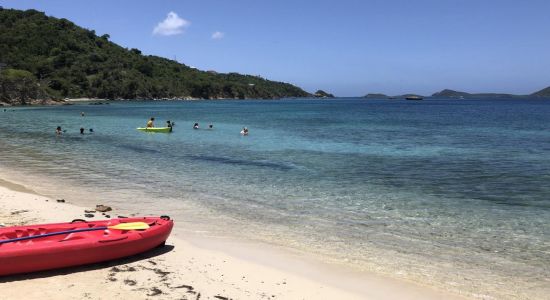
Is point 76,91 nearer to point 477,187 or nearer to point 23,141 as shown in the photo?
point 23,141

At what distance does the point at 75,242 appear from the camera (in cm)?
803

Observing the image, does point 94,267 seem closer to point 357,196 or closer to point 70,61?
point 357,196

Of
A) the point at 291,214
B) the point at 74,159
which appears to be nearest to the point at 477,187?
the point at 291,214

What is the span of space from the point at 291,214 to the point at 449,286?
5.55 meters

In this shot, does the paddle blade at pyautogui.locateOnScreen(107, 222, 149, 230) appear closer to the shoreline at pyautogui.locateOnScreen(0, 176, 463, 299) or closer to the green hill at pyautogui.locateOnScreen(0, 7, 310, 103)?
the shoreline at pyautogui.locateOnScreen(0, 176, 463, 299)

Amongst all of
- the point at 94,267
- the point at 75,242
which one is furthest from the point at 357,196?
the point at 75,242

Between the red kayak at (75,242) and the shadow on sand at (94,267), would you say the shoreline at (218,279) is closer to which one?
the shadow on sand at (94,267)

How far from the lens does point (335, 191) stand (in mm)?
15812

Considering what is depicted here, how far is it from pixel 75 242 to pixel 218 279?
2672 millimetres

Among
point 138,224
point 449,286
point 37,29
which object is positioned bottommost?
point 449,286

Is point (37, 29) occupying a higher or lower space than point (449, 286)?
higher

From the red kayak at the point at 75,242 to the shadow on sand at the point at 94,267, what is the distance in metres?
0.11

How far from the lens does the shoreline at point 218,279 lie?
7133 mm

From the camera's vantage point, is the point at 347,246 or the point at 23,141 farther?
the point at 23,141
